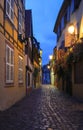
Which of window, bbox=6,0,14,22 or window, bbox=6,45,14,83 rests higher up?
window, bbox=6,0,14,22

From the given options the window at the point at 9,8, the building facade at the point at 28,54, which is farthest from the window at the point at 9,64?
the building facade at the point at 28,54

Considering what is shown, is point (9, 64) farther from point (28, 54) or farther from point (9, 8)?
point (28, 54)

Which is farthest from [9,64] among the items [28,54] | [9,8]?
[28,54]

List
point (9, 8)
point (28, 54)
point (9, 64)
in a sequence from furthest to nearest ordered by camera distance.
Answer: point (28, 54) < point (9, 8) < point (9, 64)

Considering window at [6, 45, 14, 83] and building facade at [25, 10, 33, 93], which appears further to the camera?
building facade at [25, 10, 33, 93]

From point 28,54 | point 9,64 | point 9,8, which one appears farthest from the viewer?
point 28,54

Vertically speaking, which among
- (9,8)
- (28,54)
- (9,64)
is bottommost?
(9,64)

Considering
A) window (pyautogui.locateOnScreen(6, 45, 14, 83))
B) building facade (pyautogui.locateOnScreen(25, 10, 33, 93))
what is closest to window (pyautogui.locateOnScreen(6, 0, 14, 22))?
window (pyautogui.locateOnScreen(6, 45, 14, 83))

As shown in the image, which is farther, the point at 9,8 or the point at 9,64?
the point at 9,8

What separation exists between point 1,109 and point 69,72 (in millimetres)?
15667

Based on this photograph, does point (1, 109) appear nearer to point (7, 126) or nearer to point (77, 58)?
point (7, 126)

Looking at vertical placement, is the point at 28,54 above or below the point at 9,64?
above

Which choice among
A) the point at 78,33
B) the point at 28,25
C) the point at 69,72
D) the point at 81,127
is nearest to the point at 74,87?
the point at 69,72

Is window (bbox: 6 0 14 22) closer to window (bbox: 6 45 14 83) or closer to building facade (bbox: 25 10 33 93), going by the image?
window (bbox: 6 45 14 83)
